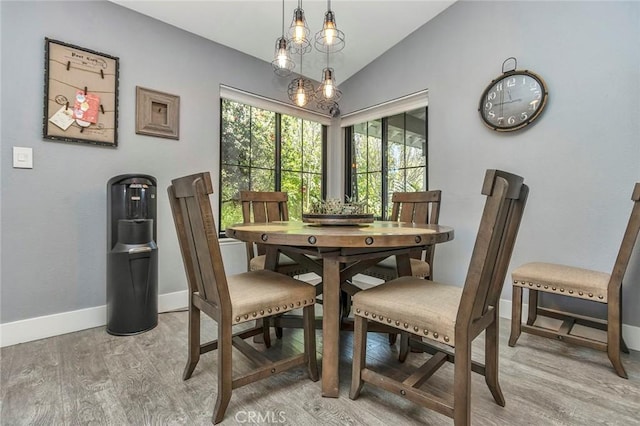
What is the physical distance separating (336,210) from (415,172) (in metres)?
1.65

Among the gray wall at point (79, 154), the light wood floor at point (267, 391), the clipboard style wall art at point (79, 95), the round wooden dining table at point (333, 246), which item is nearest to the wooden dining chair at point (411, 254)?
the light wood floor at point (267, 391)

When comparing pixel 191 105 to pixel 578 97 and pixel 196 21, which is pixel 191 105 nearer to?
pixel 196 21

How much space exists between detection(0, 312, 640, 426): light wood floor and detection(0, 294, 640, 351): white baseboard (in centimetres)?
9

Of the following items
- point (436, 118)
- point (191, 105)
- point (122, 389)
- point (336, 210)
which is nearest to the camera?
point (122, 389)

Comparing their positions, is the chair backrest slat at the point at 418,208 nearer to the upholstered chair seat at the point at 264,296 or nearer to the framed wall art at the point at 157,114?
the upholstered chair seat at the point at 264,296

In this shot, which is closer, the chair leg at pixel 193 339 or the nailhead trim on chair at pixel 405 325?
the nailhead trim on chair at pixel 405 325

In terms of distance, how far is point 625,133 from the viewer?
6.51ft

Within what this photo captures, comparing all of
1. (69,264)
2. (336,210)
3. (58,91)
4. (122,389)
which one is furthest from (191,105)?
(122,389)

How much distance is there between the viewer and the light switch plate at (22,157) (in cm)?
197

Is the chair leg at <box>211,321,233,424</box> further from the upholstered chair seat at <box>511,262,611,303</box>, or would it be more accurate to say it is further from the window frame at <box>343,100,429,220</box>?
the window frame at <box>343,100,429,220</box>

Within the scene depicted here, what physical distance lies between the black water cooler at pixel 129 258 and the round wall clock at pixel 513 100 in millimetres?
2762

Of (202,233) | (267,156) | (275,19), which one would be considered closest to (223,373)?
(202,233)

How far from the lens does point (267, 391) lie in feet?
4.83

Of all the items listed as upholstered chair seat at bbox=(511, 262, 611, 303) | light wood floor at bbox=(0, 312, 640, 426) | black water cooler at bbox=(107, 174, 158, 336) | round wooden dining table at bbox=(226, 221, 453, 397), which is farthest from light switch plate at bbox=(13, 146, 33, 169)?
upholstered chair seat at bbox=(511, 262, 611, 303)
